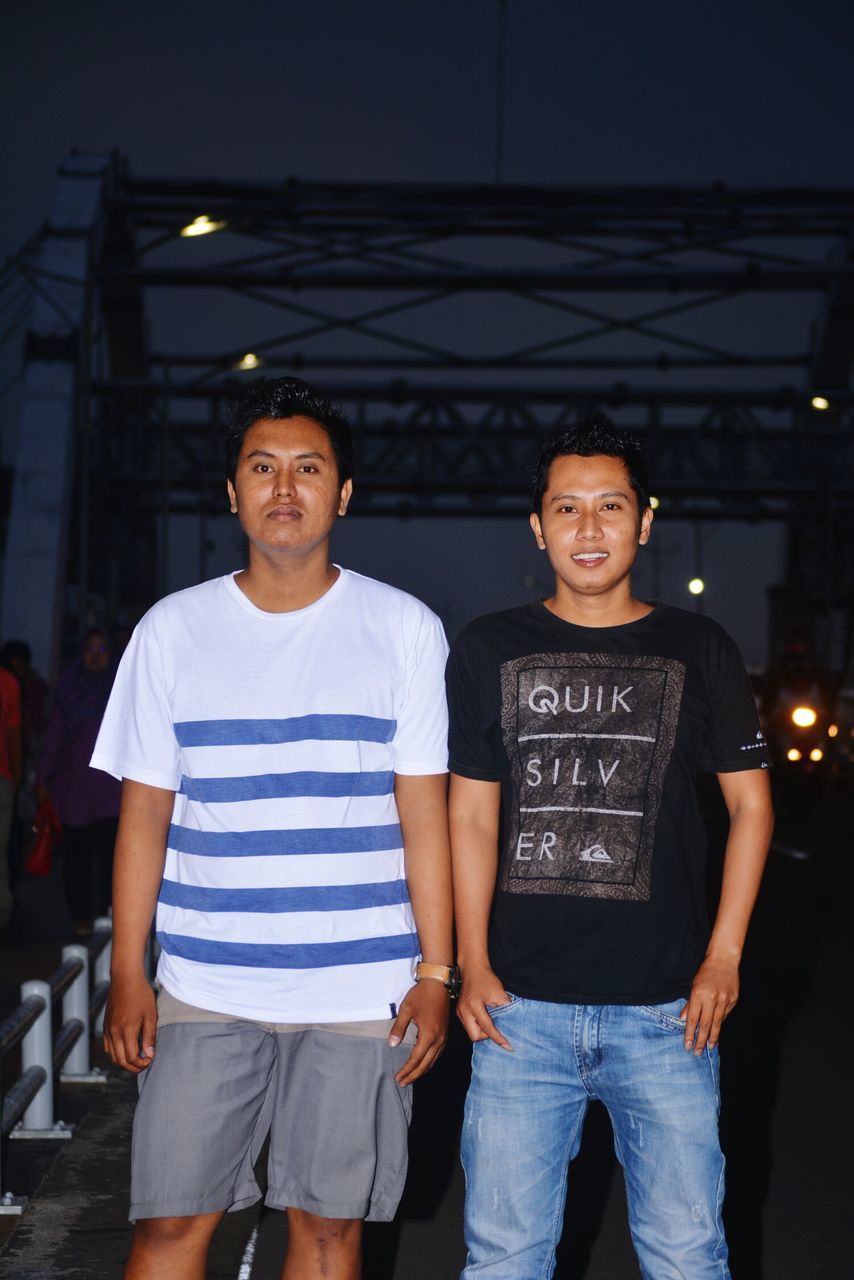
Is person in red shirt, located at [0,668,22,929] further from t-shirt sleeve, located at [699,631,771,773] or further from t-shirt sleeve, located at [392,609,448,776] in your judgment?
t-shirt sleeve, located at [699,631,771,773]

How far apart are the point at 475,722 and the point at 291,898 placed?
54 centimetres

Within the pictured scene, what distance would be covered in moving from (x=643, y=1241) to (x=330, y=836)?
1.03 m

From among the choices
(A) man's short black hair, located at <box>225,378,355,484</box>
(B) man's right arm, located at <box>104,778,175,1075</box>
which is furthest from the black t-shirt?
(B) man's right arm, located at <box>104,778,175,1075</box>

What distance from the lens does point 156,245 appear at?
2873 centimetres

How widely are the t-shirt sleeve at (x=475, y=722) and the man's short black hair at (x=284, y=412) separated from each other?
1.66 ft

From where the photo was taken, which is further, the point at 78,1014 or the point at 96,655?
the point at 96,655

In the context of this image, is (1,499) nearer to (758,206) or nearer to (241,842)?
(758,206)

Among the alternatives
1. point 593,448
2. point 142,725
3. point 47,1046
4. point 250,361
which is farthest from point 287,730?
point 250,361

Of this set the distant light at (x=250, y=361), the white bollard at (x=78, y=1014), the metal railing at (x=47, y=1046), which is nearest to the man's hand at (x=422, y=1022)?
the metal railing at (x=47, y=1046)

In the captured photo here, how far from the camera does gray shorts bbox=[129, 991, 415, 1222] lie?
3.56 metres

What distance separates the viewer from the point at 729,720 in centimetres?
377

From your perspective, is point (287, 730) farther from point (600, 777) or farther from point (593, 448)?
point (593, 448)

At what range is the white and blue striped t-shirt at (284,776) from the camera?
3615 millimetres

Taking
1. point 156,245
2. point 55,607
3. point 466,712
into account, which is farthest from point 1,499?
point 466,712
